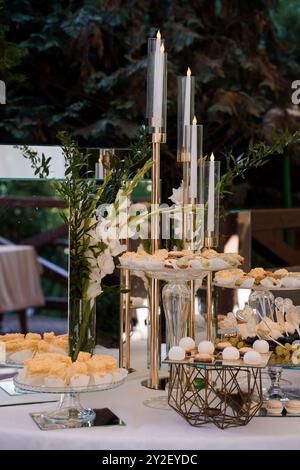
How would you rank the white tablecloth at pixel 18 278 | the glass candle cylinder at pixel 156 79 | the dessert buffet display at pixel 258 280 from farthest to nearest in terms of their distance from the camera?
1. the white tablecloth at pixel 18 278
2. the dessert buffet display at pixel 258 280
3. the glass candle cylinder at pixel 156 79

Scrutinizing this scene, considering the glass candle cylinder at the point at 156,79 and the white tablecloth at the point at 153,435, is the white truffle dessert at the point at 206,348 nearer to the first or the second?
the white tablecloth at the point at 153,435

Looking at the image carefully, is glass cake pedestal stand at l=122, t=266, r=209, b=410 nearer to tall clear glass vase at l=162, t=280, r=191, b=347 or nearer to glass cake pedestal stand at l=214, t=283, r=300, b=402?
tall clear glass vase at l=162, t=280, r=191, b=347

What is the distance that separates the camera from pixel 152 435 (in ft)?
5.24

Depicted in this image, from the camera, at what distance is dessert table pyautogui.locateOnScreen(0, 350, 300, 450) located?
1573 mm

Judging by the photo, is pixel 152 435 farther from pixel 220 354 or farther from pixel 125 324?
pixel 125 324

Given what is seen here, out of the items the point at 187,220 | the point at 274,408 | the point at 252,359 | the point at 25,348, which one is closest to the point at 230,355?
the point at 252,359

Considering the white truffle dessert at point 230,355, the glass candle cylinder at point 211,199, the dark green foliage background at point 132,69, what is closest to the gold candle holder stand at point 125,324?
the glass candle cylinder at point 211,199

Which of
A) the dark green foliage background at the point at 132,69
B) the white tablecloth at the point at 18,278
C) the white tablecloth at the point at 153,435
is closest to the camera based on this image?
the white tablecloth at the point at 153,435

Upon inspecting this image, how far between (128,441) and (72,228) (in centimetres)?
49

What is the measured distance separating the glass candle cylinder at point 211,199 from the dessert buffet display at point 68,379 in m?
0.44

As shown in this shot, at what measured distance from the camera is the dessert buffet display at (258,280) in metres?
2.07

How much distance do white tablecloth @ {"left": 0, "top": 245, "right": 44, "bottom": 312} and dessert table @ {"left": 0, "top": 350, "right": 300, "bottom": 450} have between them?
410 centimetres

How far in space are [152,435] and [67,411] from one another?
0.21 meters
